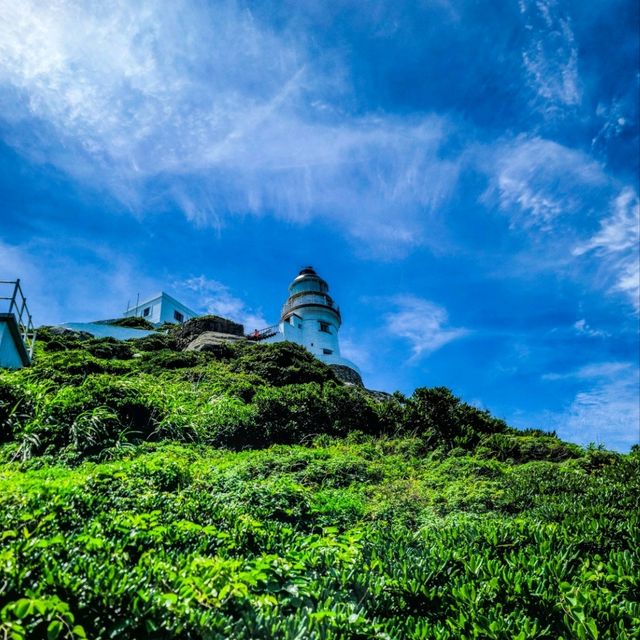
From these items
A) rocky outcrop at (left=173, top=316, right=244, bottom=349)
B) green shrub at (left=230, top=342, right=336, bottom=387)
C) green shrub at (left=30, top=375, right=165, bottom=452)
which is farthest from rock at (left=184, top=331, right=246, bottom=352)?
green shrub at (left=30, top=375, right=165, bottom=452)

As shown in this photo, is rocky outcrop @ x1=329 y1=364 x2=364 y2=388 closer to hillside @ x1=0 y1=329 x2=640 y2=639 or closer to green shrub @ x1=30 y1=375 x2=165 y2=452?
hillside @ x1=0 y1=329 x2=640 y2=639

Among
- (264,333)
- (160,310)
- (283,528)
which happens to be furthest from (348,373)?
(283,528)

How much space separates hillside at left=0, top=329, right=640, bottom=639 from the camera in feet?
8.94

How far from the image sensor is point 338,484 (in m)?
7.27

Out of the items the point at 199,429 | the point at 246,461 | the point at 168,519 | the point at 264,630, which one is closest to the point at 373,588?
the point at 264,630

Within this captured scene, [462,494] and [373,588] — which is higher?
[462,494]

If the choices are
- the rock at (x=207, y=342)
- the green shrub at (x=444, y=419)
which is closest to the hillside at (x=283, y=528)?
the green shrub at (x=444, y=419)

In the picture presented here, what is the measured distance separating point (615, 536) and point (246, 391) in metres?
10.3

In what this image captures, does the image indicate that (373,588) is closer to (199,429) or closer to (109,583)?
(109,583)

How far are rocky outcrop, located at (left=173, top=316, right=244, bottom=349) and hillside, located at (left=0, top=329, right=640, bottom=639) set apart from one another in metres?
15.0

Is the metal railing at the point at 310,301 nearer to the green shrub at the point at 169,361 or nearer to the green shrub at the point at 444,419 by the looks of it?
the green shrub at the point at 169,361

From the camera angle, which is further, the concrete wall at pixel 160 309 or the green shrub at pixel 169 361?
the concrete wall at pixel 160 309

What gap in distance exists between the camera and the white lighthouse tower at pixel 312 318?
1476 inches

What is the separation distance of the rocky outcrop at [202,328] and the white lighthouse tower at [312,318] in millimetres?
5409
